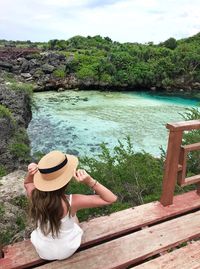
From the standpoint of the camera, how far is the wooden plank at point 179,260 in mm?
2607

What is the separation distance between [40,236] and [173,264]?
110 centimetres

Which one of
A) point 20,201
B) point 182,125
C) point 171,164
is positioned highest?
point 182,125

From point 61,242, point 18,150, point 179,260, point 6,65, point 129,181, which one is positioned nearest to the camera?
point 61,242

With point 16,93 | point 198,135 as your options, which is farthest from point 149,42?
point 198,135

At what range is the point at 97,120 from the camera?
64.8 ft

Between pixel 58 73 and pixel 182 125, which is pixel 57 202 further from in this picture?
pixel 58 73

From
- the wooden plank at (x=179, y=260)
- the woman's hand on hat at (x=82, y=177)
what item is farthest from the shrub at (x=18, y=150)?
the woman's hand on hat at (x=82, y=177)

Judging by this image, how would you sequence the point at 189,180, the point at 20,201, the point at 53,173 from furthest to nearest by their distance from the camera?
the point at 20,201
the point at 189,180
the point at 53,173

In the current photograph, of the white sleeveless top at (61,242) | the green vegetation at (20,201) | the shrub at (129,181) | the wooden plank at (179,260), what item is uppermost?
the white sleeveless top at (61,242)

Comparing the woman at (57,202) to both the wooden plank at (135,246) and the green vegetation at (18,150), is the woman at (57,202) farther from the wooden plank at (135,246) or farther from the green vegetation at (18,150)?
the green vegetation at (18,150)

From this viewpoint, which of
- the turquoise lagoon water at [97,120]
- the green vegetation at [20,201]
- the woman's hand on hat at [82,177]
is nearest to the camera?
the woman's hand on hat at [82,177]

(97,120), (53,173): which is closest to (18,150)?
(53,173)

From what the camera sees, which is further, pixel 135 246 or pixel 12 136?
pixel 12 136

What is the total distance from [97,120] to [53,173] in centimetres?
1763
